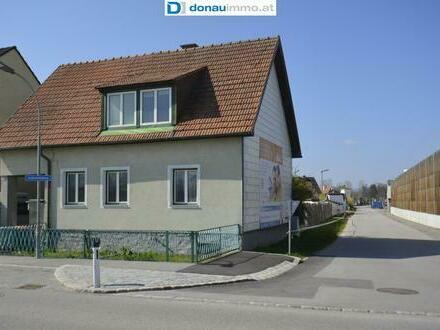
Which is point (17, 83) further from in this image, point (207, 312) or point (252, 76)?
point (207, 312)

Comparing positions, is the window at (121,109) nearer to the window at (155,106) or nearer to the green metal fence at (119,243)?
the window at (155,106)

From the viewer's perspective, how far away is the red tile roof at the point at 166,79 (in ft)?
65.2

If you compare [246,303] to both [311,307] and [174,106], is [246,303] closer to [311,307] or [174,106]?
[311,307]

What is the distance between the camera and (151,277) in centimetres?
1370

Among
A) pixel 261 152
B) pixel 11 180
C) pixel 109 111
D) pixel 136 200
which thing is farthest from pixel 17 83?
pixel 261 152

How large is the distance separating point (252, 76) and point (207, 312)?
1276 centimetres

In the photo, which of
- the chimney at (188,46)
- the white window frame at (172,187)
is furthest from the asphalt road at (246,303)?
the chimney at (188,46)

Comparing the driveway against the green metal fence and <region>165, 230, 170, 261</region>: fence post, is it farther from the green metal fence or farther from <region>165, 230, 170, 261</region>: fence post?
<region>165, 230, 170, 261</region>: fence post

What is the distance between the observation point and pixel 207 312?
975 cm

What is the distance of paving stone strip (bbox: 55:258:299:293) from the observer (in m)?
12.4

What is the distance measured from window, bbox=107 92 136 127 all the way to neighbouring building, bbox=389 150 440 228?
24967mm

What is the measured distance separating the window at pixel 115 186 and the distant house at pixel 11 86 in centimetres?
1068

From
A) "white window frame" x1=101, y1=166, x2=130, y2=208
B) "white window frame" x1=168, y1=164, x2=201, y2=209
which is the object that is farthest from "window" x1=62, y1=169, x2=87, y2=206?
"white window frame" x1=168, y1=164, x2=201, y2=209

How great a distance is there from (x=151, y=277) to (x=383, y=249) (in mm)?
12648
